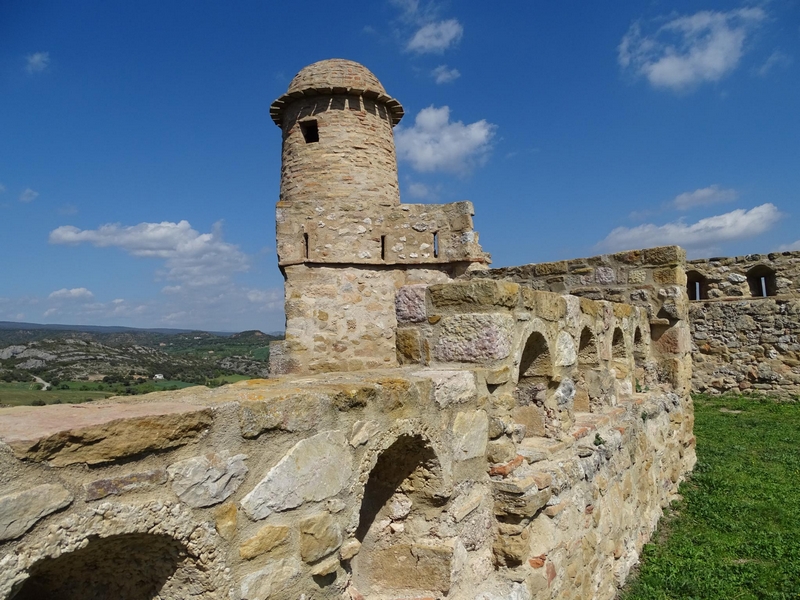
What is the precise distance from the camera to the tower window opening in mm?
12070

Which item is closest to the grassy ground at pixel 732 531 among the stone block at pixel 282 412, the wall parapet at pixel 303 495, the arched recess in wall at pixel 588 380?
the wall parapet at pixel 303 495

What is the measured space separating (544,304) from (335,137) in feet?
29.3

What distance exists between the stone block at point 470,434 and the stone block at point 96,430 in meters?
1.56

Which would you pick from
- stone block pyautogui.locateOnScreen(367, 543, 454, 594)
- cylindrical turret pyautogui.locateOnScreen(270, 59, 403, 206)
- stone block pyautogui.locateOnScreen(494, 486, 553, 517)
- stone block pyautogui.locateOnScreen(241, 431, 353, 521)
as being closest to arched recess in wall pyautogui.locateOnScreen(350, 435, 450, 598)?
stone block pyautogui.locateOnScreen(367, 543, 454, 594)

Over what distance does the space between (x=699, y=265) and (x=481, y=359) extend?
43.7 feet

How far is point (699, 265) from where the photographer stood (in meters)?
14.5

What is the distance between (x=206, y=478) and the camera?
1797mm

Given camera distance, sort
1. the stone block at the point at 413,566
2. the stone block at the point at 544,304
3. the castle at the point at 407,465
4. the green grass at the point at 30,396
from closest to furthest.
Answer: the castle at the point at 407,465, the stone block at the point at 413,566, the stone block at the point at 544,304, the green grass at the point at 30,396

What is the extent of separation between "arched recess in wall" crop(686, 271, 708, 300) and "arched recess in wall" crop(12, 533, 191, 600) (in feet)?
49.4

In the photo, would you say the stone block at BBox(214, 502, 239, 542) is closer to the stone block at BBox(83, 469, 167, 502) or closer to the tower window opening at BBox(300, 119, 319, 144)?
the stone block at BBox(83, 469, 167, 502)

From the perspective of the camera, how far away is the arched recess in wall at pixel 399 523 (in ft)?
9.51

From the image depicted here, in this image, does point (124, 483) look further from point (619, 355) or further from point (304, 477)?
point (619, 355)

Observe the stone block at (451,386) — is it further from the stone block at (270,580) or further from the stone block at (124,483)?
the stone block at (124,483)

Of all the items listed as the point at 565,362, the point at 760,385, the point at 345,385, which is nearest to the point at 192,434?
the point at 345,385
